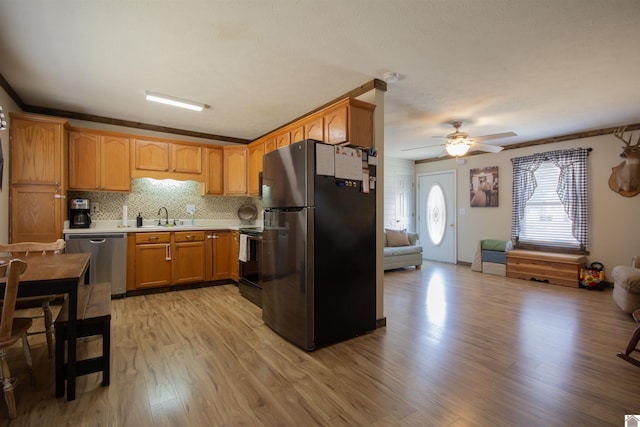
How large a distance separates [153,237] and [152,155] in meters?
1.27

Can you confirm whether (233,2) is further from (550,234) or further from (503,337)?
(550,234)

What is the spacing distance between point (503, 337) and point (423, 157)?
5299 millimetres

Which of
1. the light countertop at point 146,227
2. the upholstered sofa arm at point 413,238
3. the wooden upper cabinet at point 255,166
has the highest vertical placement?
the wooden upper cabinet at point 255,166

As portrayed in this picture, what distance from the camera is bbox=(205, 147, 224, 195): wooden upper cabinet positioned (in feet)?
16.6

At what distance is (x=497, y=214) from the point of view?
6.24m

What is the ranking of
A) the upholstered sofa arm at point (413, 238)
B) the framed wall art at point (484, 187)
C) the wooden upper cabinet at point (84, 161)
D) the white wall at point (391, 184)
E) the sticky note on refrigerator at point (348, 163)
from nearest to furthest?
the sticky note on refrigerator at point (348, 163) < the wooden upper cabinet at point (84, 161) < the framed wall art at point (484, 187) < the upholstered sofa arm at point (413, 238) < the white wall at point (391, 184)

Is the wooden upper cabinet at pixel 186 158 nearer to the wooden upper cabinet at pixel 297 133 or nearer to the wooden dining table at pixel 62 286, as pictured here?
the wooden upper cabinet at pixel 297 133

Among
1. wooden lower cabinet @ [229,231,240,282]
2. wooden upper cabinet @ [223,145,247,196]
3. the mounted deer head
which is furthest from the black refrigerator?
the mounted deer head

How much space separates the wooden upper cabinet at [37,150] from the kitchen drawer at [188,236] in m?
1.49

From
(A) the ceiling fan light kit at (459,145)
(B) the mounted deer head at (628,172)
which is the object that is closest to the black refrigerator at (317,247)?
(A) the ceiling fan light kit at (459,145)

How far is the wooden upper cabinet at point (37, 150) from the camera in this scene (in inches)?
138

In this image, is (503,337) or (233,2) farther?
(503,337)

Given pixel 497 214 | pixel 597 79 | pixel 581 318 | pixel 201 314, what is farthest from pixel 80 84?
pixel 497 214

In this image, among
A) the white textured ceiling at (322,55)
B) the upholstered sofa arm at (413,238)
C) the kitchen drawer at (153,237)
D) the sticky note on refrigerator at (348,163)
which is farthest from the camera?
the upholstered sofa arm at (413,238)
